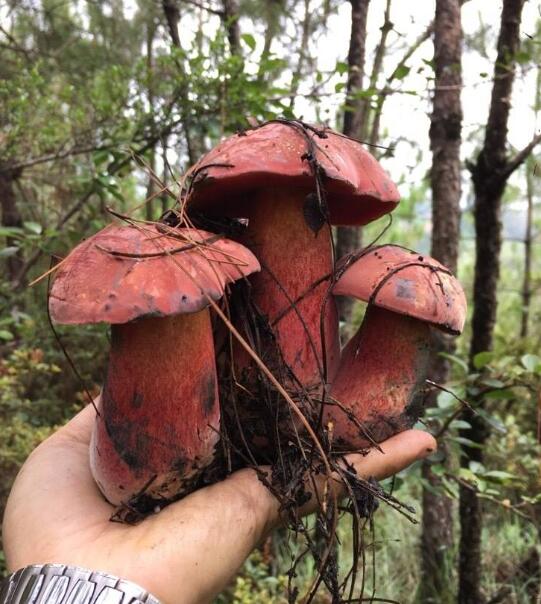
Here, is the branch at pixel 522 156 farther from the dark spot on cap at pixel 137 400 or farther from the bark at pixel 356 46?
Result: the dark spot on cap at pixel 137 400

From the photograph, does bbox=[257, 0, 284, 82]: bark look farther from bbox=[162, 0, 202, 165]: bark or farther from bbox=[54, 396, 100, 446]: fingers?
bbox=[54, 396, 100, 446]: fingers

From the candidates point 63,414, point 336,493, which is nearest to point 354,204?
point 336,493

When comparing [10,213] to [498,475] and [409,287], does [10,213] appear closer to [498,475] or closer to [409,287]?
[409,287]

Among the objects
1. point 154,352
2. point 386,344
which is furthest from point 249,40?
point 154,352

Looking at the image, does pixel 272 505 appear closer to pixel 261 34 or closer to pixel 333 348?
pixel 333 348

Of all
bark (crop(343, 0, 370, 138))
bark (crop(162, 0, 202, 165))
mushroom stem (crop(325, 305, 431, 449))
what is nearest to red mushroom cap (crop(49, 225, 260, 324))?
mushroom stem (crop(325, 305, 431, 449))

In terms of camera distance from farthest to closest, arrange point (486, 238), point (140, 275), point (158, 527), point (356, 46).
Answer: point (356, 46) < point (486, 238) < point (158, 527) < point (140, 275)

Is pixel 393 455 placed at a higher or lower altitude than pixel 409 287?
lower

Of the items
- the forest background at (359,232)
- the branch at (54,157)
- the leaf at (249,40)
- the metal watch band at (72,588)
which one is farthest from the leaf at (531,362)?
the branch at (54,157)
